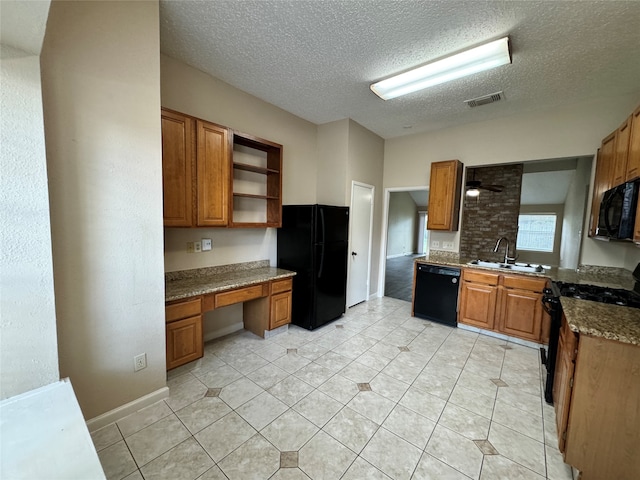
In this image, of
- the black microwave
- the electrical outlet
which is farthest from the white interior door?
the electrical outlet

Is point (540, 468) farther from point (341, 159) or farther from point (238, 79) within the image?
point (238, 79)

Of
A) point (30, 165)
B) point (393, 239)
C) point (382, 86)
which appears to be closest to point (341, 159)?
point (382, 86)

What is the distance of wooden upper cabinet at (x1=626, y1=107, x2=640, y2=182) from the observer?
1968mm

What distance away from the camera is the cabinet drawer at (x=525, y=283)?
2934 millimetres

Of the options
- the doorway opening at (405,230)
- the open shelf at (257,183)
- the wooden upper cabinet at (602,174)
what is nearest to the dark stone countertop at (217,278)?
the open shelf at (257,183)

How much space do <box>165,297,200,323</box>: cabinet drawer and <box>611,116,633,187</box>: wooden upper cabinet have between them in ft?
12.9

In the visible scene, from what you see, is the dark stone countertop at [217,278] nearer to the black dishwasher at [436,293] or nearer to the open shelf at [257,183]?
the open shelf at [257,183]

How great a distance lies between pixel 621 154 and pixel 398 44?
223 centimetres

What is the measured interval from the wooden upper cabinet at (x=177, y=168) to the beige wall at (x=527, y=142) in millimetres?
3460

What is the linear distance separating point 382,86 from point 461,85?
34.0 inches

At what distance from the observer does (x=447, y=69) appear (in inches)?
94.7

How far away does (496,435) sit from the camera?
1784 mm

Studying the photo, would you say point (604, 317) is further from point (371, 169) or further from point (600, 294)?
point (371, 169)

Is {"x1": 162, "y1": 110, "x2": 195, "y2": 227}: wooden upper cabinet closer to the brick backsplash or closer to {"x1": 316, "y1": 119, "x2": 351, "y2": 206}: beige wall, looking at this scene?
{"x1": 316, "y1": 119, "x2": 351, "y2": 206}: beige wall
